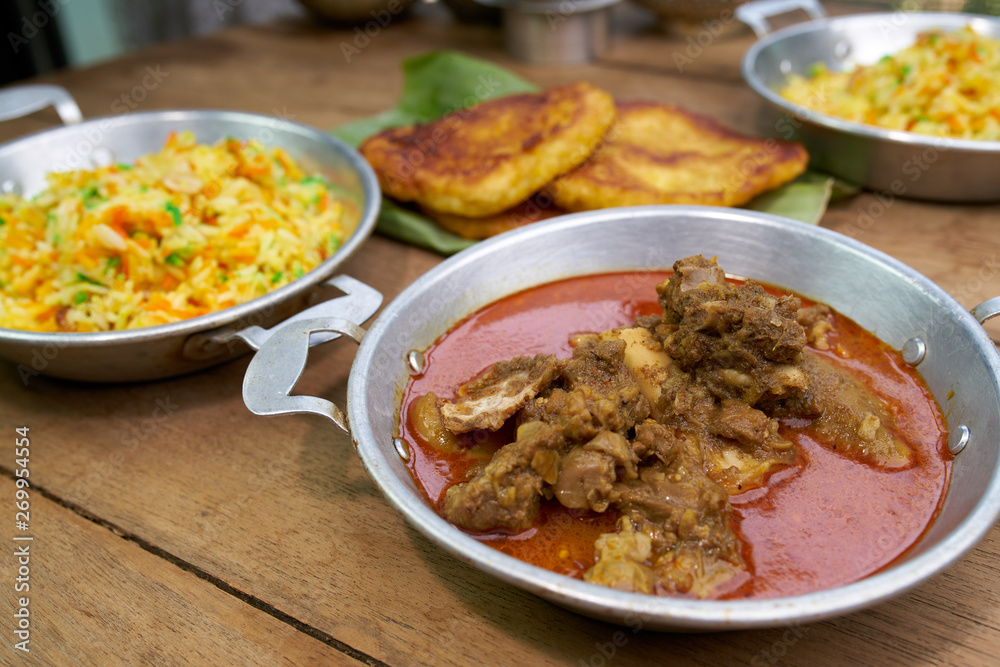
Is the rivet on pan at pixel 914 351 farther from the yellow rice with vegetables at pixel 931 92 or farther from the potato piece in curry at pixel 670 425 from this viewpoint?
the yellow rice with vegetables at pixel 931 92

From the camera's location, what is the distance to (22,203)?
9.15 feet

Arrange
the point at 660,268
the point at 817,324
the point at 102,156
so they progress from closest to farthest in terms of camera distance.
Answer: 1. the point at 817,324
2. the point at 660,268
3. the point at 102,156

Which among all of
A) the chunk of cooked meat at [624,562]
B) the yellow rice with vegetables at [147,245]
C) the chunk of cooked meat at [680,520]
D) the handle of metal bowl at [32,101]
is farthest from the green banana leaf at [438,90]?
the chunk of cooked meat at [624,562]

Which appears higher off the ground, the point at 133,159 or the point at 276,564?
the point at 133,159

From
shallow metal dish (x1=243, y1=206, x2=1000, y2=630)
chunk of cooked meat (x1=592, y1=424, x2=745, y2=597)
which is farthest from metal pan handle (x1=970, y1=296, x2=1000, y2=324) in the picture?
chunk of cooked meat (x1=592, y1=424, x2=745, y2=597)

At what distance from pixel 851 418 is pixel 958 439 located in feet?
0.77

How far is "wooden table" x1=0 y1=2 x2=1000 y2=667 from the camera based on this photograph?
5.16 feet

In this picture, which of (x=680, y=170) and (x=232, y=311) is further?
(x=680, y=170)

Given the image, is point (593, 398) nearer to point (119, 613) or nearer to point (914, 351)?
point (914, 351)

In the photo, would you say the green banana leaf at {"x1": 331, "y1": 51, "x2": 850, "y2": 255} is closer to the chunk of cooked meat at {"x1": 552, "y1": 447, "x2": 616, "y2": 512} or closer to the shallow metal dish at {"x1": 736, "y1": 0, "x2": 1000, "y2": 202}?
the shallow metal dish at {"x1": 736, "y1": 0, "x2": 1000, "y2": 202}

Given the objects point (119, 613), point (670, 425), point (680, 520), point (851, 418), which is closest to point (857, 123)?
point (851, 418)

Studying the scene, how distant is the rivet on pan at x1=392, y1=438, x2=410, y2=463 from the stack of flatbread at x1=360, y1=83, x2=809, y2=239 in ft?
4.35

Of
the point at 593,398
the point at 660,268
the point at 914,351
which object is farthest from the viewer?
the point at 660,268

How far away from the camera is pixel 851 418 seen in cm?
174
